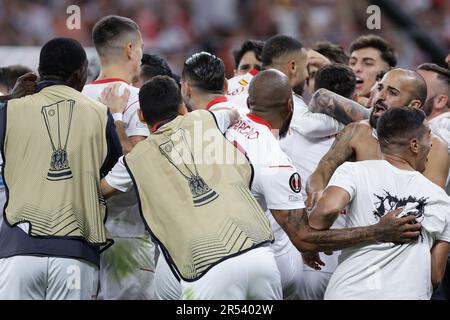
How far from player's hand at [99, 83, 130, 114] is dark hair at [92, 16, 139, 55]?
0.42 metres

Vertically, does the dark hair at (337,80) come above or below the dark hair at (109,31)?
below

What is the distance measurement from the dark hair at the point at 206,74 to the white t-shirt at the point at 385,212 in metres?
1.00

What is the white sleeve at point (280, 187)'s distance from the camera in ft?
15.7

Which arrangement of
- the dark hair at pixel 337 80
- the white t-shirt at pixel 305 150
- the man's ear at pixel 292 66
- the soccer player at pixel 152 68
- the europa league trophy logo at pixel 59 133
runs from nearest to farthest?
the europa league trophy logo at pixel 59 133
the white t-shirt at pixel 305 150
the dark hair at pixel 337 80
the man's ear at pixel 292 66
the soccer player at pixel 152 68

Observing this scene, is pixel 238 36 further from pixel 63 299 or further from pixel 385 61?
pixel 63 299

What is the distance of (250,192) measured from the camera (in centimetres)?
477

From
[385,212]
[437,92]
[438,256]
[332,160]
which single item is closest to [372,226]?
[385,212]

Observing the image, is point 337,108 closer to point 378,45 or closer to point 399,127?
point 399,127

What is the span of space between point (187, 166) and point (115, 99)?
1.13 m

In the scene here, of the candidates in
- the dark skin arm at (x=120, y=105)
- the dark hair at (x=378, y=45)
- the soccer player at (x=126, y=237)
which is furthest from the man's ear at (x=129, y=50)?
the dark hair at (x=378, y=45)

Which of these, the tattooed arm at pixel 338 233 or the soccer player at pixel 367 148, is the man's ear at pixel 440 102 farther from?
the tattooed arm at pixel 338 233

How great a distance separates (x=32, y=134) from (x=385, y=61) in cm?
368

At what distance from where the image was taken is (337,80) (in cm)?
621

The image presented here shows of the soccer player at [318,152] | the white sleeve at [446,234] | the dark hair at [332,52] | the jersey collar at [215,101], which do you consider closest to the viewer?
the white sleeve at [446,234]
